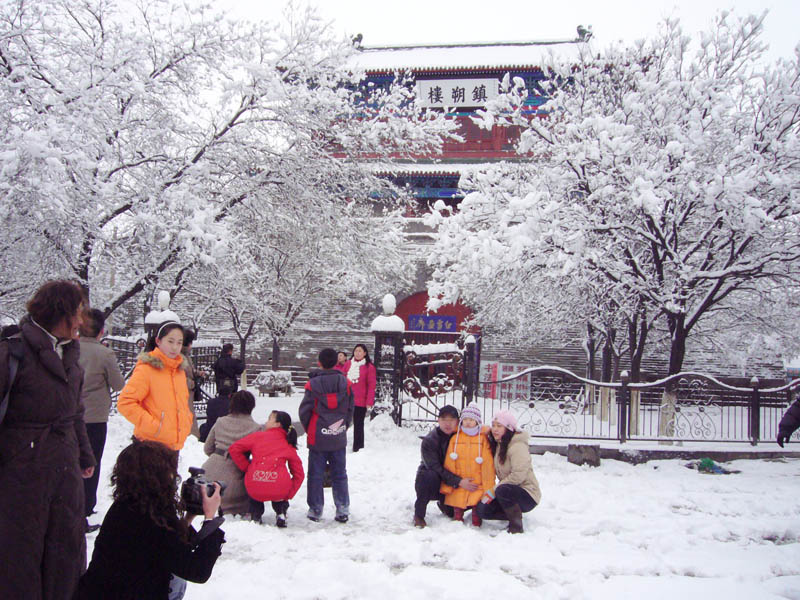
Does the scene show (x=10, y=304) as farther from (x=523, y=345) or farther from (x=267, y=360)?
(x=523, y=345)

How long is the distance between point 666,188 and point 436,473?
6.12 metres

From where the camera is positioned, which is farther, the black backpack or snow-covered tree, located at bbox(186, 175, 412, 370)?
snow-covered tree, located at bbox(186, 175, 412, 370)

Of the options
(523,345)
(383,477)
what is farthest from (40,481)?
(523,345)

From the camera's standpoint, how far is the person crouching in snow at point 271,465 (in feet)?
16.6

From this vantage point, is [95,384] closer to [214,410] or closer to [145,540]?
[214,410]

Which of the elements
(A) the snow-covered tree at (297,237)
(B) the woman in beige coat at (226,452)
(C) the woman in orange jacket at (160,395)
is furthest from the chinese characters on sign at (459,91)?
(C) the woman in orange jacket at (160,395)

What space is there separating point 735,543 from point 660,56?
888 cm

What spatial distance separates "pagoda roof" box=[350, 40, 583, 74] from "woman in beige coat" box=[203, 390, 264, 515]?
64.9 feet

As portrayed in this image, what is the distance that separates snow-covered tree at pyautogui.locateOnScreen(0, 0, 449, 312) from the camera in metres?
8.21

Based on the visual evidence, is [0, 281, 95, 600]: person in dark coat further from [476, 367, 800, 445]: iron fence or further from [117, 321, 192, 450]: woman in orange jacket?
[476, 367, 800, 445]: iron fence

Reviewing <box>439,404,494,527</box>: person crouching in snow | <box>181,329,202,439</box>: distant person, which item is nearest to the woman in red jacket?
<box>181,329,202,439</box>: distant person

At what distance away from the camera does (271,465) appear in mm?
5062

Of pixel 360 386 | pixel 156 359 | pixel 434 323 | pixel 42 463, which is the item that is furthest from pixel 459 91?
pixel 42 463

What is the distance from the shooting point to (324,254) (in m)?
12.9
